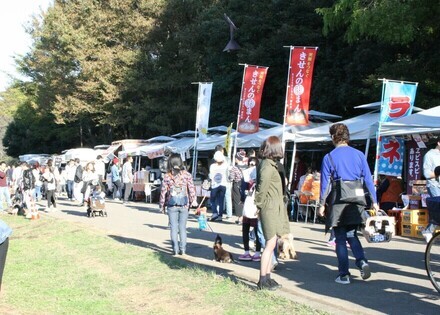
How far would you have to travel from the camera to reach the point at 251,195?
356 inches

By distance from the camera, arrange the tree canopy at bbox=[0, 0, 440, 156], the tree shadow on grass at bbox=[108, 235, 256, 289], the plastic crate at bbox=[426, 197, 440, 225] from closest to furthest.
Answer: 1. the plastic crate at bbox=[426, 197, 440, 225]
2. the tree shadow on grass at bbox=[108, 235, 256, 289]
3. the tree canopy at bbox=[0, 0, 440, 156]

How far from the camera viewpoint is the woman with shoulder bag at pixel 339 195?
6.77 m

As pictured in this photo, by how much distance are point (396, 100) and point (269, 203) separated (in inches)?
301

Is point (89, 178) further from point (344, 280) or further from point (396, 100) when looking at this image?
point (344, 280)

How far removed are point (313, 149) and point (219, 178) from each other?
5968mm

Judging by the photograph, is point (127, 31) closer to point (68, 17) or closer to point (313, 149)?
point (68, 17)

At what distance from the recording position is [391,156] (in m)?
Answer: 13.6

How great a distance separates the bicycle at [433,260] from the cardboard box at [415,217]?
5393 mm

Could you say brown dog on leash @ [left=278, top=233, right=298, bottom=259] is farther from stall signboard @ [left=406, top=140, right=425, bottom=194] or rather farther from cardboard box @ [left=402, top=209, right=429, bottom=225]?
stall signboard @ [left=406, top=140, right=425, bottom=194]

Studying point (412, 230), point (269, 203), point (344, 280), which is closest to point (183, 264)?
point (269, 203)

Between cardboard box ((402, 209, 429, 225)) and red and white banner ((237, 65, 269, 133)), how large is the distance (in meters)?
6.98

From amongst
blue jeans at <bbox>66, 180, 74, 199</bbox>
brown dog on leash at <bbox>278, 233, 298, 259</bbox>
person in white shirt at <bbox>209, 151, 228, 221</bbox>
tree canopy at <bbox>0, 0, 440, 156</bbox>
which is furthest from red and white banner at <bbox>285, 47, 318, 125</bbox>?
blue jeans at <bbox>66, 180, 74, 199</bbox>

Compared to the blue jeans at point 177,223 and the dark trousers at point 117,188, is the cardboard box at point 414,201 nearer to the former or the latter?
the blue jeans at point 177,223

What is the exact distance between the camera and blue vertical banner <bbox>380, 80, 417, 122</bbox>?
13.0m
